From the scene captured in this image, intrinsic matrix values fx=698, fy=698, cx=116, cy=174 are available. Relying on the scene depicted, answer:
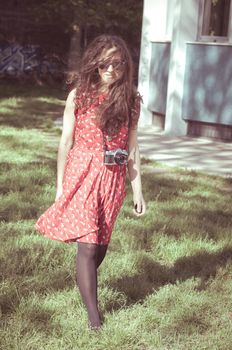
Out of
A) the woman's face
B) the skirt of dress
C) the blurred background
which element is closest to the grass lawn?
the skirt of dress

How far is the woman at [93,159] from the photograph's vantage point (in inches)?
131

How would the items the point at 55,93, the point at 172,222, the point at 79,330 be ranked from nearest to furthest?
1. the point at 79,330
2. the point at 172,222
3. the point at 55,93

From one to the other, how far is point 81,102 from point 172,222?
91.7 inches

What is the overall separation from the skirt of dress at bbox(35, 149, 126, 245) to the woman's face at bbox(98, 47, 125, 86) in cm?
39

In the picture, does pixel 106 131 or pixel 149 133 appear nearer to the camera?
pixel 106 131

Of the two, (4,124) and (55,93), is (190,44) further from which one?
(55,93)

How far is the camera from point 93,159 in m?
3.38

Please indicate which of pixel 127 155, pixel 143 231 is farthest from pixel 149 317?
pixel 143 231

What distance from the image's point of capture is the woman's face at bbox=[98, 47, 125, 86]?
3.35 meters

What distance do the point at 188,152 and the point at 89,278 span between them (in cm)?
661

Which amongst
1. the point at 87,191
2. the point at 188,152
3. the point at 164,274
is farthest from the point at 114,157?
the point at 188,152

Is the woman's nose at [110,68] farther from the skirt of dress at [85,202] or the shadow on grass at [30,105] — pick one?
the shadow on grass at [30,105]

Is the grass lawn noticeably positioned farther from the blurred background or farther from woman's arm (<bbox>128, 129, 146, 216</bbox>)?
the blurred background

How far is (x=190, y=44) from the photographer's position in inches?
446
